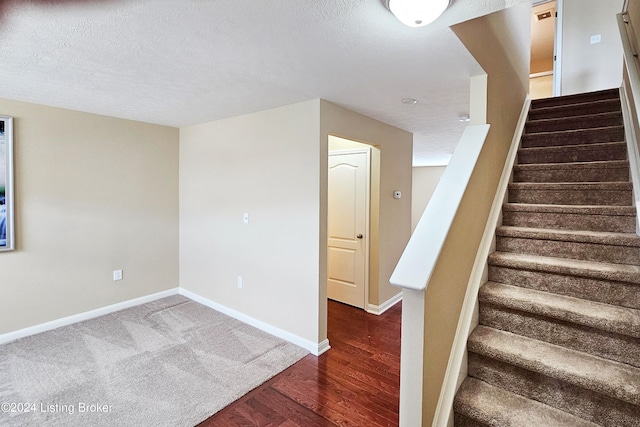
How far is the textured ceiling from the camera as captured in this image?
1.37 m

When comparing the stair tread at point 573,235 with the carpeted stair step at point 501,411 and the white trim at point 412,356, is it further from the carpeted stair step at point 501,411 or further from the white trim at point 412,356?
the white trim at point 412,356

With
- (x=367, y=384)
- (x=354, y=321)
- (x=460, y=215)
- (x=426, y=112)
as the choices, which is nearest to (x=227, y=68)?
(x=460, y=215)

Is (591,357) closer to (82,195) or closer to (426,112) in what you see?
(426,112)

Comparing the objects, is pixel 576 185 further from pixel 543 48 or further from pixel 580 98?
pixel 543 48

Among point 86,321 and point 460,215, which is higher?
point 460,215

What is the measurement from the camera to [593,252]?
1.83 meters

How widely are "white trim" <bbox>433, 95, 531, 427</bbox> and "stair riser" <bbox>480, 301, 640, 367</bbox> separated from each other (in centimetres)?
13

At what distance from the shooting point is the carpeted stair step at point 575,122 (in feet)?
8.61

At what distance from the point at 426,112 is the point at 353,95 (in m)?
0.92

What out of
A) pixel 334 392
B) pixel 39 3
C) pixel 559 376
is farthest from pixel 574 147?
pixel 39 3

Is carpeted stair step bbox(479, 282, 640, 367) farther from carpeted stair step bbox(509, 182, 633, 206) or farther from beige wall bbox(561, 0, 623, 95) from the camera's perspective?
beige wall bbox(561, 0, 623, 95)

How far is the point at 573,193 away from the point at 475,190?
95cm

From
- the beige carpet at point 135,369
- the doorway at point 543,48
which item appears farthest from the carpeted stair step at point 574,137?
the beige carpet at point 135,369

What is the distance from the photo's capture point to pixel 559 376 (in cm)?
137
